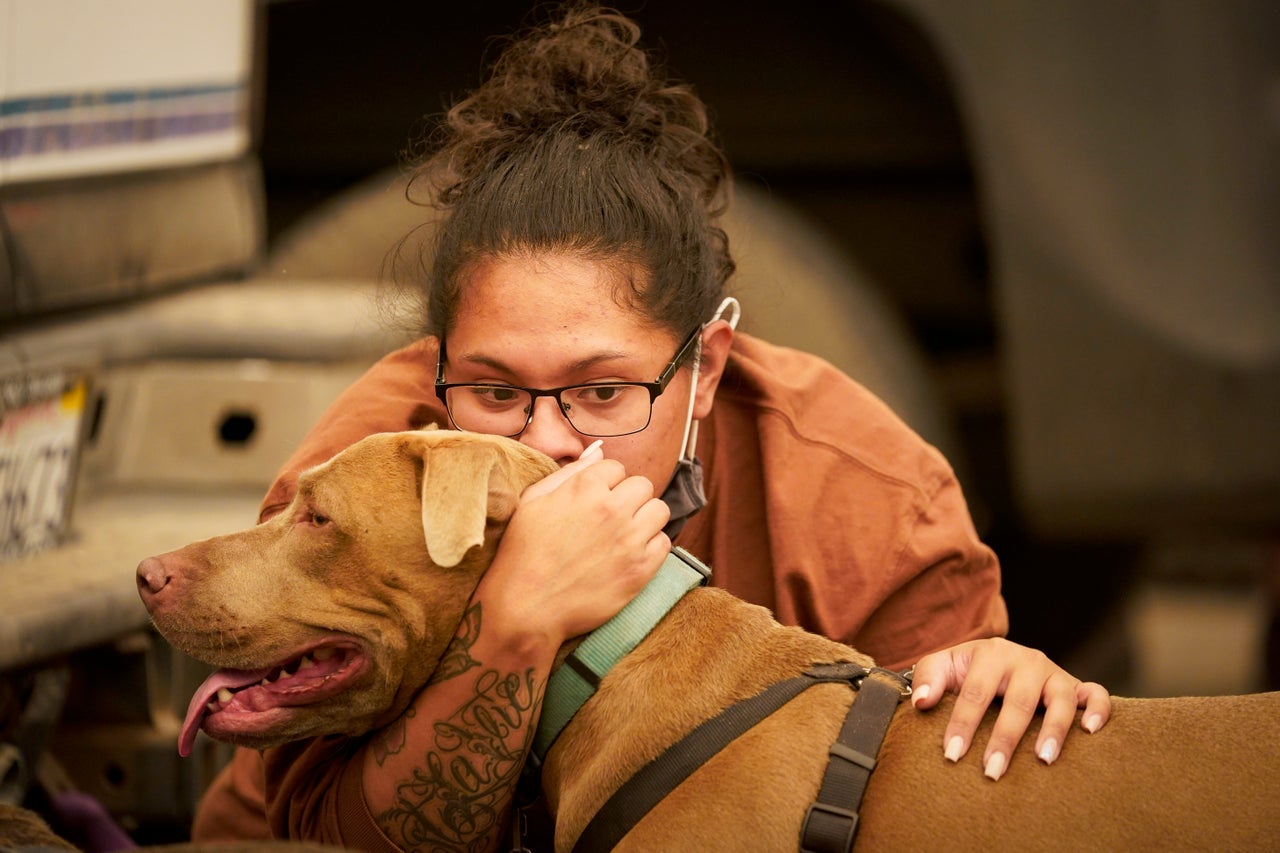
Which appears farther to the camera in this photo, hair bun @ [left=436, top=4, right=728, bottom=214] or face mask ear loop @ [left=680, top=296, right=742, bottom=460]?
hair bun @ [left=436, top=4, right=728, bottom=214]

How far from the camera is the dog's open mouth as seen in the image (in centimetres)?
226

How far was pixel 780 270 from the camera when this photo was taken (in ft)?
14.3

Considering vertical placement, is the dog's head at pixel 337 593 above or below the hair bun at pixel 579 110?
below

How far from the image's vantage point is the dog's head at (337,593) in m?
2.26

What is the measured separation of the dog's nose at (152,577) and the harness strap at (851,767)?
3.42ft

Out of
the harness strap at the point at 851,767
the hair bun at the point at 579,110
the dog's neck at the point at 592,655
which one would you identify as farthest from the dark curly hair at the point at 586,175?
the harness strap at the point at 851,767

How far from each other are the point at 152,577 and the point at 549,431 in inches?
26.8

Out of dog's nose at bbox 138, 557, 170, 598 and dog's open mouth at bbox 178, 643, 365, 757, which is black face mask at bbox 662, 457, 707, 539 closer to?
dog's open mouth at bbox 178, 643, 365, 757

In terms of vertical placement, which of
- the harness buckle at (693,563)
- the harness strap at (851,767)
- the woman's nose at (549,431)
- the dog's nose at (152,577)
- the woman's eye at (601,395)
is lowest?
the harness strap at (851,767)

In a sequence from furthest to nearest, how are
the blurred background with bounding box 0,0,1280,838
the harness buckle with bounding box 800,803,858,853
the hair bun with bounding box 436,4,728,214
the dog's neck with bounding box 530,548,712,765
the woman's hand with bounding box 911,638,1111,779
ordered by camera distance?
the blurred background with bounding box 0,0,1280,838 < the hair bun with bounding box 436,4,728,214 < the dog's neck with bounding box 530,548,712,765 < the woman's hand with bounding box 911,638,1111,779 < the harness buckle with bounding box 800,803,858,853

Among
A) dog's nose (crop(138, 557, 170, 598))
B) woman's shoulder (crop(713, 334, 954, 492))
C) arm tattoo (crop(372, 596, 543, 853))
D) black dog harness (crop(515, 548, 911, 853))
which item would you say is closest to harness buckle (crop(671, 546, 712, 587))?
black dog harness (crop(515, 548, 911, 853))

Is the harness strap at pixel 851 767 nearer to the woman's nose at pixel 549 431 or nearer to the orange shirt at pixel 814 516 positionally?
the orange shirt at pixel 814 516

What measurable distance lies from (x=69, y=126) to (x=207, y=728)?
1668mm

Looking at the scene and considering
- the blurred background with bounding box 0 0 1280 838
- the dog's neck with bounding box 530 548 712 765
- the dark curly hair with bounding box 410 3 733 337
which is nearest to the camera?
the dog's neck with bounding box 530 548 712 765
